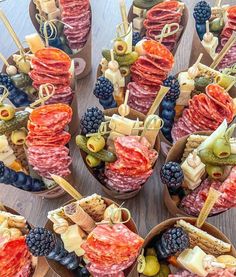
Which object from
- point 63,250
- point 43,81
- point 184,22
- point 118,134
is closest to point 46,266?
point 63,250

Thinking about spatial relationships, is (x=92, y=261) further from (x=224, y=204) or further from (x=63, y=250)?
Result: (x=224, y=204)

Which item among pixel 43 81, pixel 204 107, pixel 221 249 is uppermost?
pixel 43 81

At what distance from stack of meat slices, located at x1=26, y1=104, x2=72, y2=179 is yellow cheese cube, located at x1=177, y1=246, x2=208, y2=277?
34 centimetres

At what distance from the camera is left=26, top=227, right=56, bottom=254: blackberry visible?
638 millimetres

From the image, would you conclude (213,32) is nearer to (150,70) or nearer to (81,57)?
(150,70)

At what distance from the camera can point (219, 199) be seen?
30.3 inches

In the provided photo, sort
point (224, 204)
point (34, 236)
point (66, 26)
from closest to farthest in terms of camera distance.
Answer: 1. point (34, 236)
2. point (224, 204)
3. point (66, 26)

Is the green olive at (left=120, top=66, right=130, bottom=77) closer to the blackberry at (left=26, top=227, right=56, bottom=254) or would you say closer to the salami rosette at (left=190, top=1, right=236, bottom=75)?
the salami rosette at (left=190, top=1, right=236, bottom=75)

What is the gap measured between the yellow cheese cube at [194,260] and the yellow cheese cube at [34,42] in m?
0.63

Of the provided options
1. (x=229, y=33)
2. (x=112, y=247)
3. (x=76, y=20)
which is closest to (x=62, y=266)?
(x=112, y=247)

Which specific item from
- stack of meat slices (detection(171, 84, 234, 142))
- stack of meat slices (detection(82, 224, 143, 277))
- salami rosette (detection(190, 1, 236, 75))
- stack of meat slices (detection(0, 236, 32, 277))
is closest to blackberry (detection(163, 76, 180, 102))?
stack of meat slices (detection(171, 84, 234, 142))

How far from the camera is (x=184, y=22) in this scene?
1103 mm

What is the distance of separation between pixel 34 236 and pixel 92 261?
0.42ft

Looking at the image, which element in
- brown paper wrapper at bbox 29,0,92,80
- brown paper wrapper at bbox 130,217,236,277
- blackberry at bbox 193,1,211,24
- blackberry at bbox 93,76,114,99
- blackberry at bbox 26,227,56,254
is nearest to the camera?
blackberry at bbox 26,227,56,254
